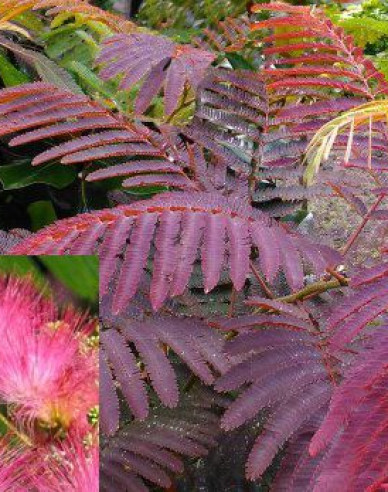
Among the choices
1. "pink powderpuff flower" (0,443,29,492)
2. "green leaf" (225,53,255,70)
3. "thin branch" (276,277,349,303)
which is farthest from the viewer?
"green leaf" (225,53,255,70)

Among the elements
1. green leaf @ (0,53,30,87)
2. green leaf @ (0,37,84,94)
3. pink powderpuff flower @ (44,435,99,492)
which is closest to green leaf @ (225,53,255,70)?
green leaf @ (0,37,84,94)

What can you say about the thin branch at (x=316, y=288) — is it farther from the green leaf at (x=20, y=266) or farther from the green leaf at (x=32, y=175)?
the green leaf at (x=32, y=175)

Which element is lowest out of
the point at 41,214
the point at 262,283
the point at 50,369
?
the point at 41,214

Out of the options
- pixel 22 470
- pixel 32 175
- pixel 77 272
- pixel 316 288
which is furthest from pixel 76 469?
pixel 32 175

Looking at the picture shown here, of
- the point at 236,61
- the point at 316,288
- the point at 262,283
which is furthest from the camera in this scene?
the point at 236,61

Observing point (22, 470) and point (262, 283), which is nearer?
point (22, 470)

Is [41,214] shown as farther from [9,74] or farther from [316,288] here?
[316,288]

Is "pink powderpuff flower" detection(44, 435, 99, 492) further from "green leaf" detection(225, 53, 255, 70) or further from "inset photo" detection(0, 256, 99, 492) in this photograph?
"green leaf" detection(225, 53, 255, 70)

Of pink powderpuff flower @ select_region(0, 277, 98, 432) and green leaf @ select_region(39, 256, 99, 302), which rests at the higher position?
green leaf @ select_region(39, 256, 99, 302)
